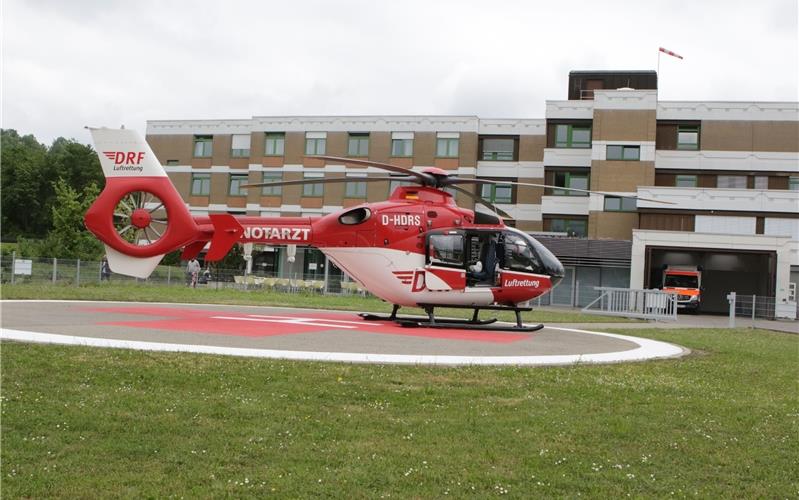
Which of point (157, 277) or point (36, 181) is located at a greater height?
point (36, 181)

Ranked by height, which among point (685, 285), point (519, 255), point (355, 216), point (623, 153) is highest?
point (623, 153)

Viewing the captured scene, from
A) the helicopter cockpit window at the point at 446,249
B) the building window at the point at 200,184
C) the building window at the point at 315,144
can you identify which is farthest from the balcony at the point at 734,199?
the building window at the point at 200,184

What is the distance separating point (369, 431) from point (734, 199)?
45.6 meters

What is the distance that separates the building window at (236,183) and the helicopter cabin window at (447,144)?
666 inches

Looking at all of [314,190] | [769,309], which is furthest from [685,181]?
[314,190]

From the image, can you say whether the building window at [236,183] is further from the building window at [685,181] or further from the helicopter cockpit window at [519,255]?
the helicopter cockpit window at [519,255]

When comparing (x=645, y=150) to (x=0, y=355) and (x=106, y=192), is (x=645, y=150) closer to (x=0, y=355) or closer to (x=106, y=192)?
(x=106, y=192)

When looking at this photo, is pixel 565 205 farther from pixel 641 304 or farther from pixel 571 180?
pixel 641 304

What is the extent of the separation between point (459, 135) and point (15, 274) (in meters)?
33.7

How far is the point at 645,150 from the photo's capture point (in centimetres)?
4947

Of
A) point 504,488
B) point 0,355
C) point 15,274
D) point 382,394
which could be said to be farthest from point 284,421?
point 15,274

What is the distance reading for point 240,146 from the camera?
6006 centimetres

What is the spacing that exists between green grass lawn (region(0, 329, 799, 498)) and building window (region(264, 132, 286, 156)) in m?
48.4

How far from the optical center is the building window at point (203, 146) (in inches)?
2400
